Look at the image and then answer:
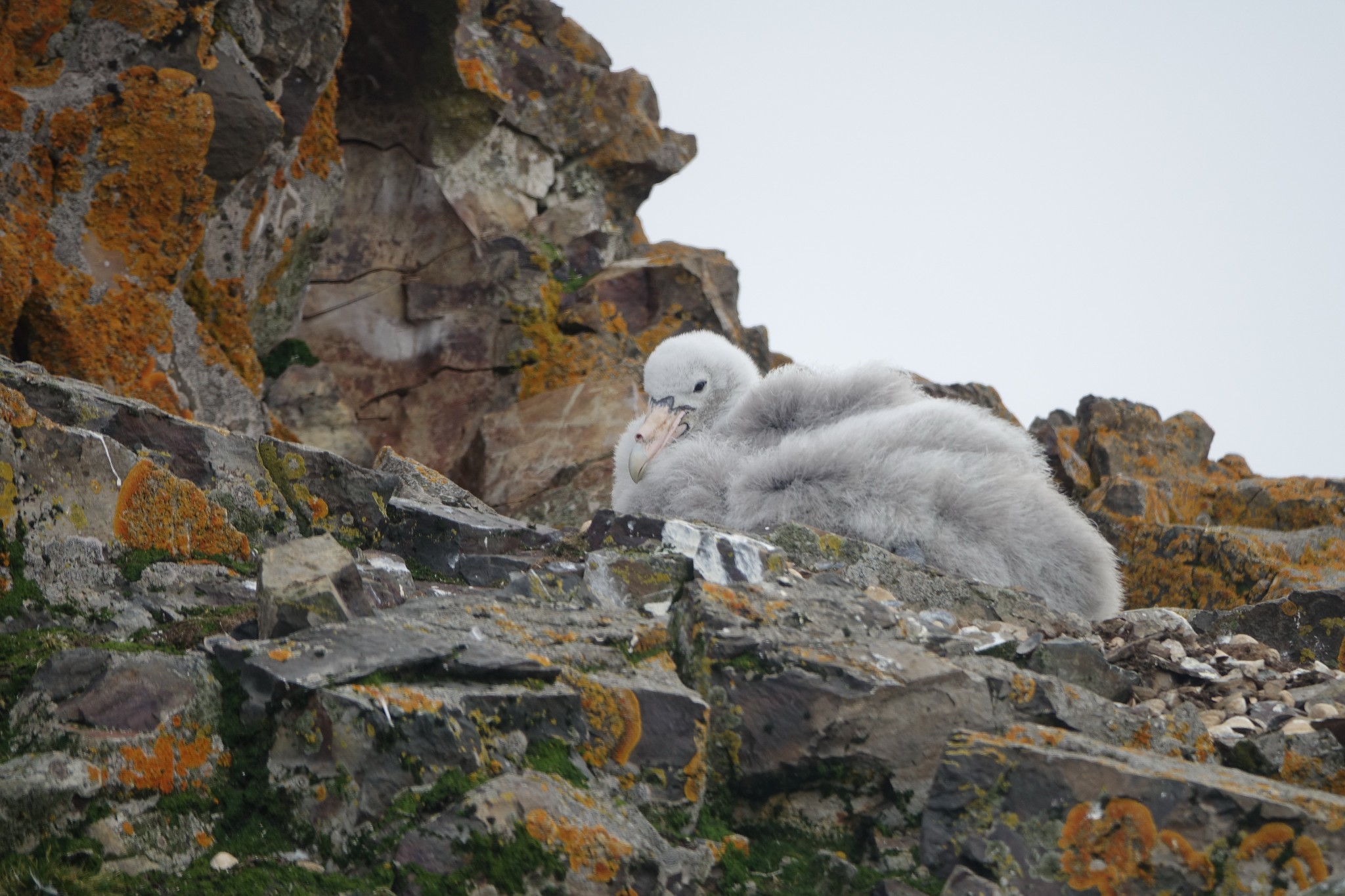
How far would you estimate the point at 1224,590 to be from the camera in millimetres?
6398

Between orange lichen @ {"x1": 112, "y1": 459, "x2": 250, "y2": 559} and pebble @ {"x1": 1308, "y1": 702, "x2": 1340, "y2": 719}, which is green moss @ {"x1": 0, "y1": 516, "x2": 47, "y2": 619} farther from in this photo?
pebble @ {"x1": 1308, "y1": 702, "x2": 1340, "y2": 719}

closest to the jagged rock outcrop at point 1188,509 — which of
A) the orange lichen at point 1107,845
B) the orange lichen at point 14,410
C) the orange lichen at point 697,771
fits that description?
the orange lichen at point 1107,845

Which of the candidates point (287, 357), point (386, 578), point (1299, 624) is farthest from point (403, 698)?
point (287, 357)

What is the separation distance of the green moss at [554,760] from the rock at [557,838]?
0.09 meters

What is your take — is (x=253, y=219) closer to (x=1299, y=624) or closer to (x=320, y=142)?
(x=320, y=142)

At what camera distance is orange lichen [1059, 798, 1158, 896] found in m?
2.36

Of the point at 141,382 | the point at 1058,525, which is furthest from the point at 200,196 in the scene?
the point at 1058,525

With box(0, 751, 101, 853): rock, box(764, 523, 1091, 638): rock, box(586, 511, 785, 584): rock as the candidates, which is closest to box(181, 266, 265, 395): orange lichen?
box(586, 511, 785, 584): rock

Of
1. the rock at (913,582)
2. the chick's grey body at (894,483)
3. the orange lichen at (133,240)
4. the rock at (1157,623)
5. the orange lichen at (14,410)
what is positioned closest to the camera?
the orange lichen at (14,410)

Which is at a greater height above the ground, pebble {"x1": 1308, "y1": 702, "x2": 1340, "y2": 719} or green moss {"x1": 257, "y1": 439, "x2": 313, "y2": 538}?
pebble {"x1": 1308, "y1": 702, "x2": 1340, "y2": 719}

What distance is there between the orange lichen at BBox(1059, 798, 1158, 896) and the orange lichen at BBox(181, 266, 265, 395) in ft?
18.9

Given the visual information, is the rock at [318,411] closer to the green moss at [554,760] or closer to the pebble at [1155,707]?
the green moss at [554,760]

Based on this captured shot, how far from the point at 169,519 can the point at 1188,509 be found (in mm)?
6595

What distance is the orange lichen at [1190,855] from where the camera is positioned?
2320 millimetres
